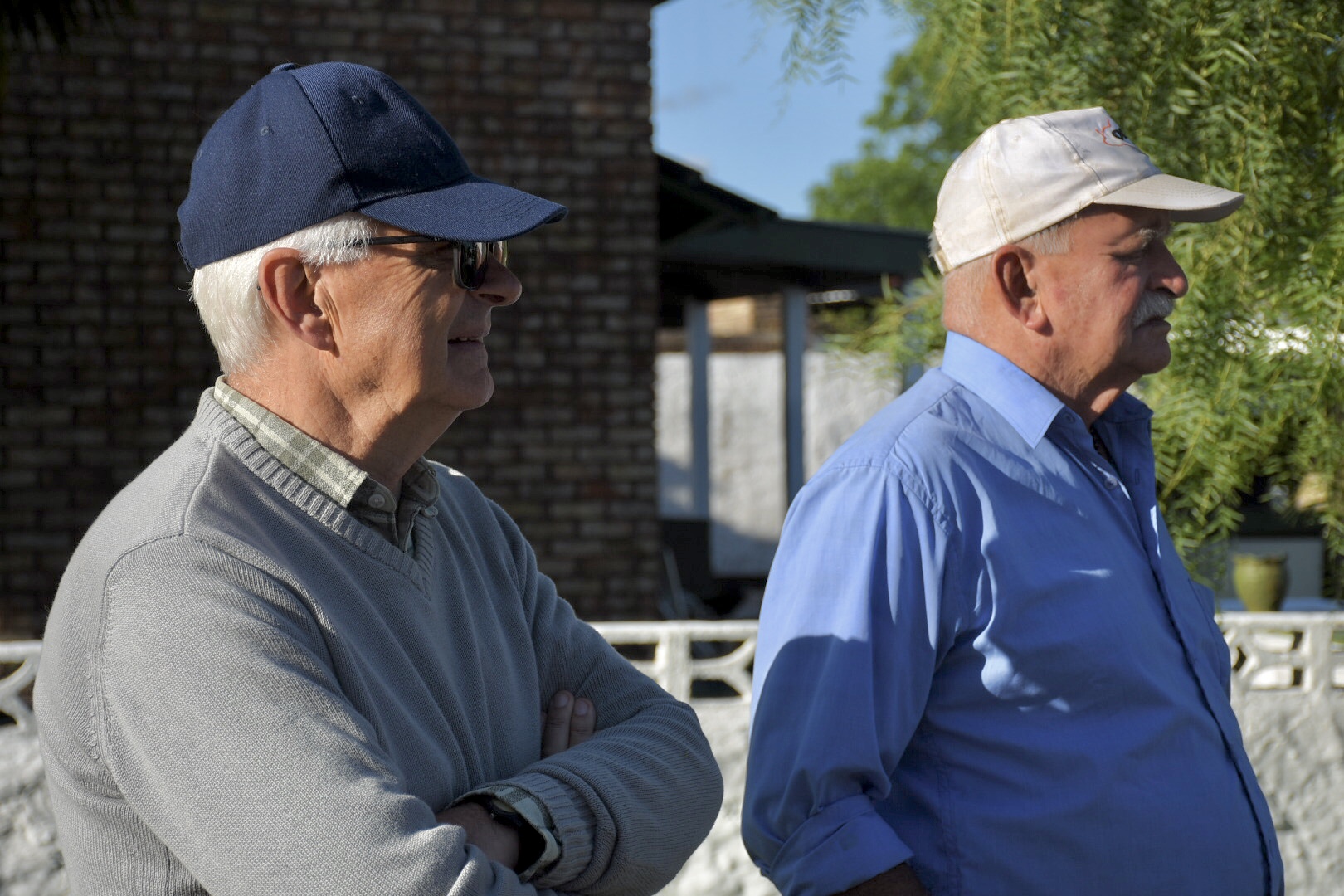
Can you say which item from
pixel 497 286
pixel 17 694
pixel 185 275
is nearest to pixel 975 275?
pixel 497 286

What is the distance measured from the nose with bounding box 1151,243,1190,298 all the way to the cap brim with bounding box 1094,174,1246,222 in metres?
0.07

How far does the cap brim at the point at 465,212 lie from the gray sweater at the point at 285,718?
301mm

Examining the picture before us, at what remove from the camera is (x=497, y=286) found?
149 cm

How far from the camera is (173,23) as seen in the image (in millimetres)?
5250

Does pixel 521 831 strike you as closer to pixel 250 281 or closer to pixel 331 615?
pixel 331 615

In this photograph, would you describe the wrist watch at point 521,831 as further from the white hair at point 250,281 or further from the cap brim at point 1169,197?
the cap brim at point 1169,197

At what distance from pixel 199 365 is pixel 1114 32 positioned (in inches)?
155

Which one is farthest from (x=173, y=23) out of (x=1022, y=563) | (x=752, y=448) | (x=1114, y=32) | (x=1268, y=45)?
(x=752, y=448)

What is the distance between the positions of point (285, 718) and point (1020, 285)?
1.30m

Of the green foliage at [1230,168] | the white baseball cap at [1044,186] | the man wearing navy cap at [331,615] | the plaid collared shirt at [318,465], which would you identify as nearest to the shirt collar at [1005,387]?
the white baseball cap at [1044,186]

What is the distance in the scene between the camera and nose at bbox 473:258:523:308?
1.47 metres

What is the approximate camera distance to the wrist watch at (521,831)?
1303 millimetres

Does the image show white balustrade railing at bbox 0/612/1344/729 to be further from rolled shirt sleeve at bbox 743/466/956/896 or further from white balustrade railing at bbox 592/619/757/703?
rolled shirt sleeve at bbox 743/466/956/896

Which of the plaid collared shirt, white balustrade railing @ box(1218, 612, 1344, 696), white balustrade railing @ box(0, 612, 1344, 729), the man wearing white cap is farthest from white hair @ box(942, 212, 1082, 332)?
white balustrade railing @ box(1218, 612, 1344, 696)
